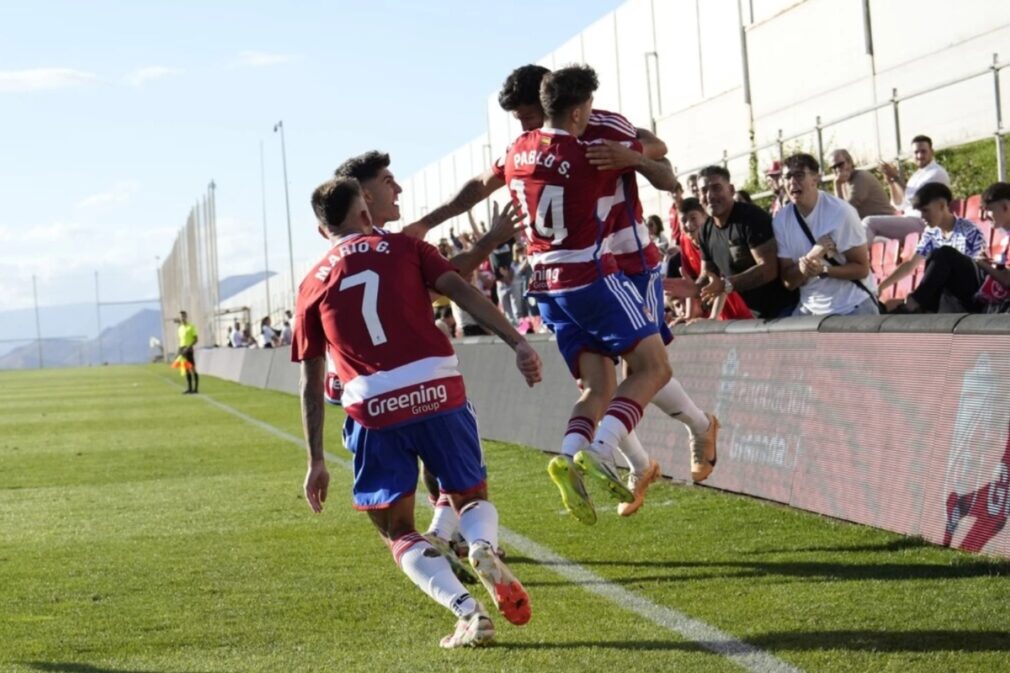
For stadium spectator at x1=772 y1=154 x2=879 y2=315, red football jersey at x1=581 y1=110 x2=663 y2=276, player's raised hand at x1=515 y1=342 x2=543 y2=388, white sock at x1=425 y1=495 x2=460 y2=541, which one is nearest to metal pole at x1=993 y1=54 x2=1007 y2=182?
stadium spectator at x1=772 y1=154 x2=879 y2=315

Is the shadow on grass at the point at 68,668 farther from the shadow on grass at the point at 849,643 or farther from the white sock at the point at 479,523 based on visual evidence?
the shadow on grass at the point at 849,643

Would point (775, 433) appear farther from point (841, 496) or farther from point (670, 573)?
point (670, 573)

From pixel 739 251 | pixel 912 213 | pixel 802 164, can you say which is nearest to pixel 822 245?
pixel 802 164

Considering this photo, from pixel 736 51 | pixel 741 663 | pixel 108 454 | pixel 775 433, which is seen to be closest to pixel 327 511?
pixel 775 433

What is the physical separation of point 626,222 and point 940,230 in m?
4.51

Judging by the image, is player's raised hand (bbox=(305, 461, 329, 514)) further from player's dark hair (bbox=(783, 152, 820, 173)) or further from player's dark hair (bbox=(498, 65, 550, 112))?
player's dark hair (bbox=(783, 152, 820, 173))

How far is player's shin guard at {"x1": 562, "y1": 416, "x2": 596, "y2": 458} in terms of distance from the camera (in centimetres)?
783

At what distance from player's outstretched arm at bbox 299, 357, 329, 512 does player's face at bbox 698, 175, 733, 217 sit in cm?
407

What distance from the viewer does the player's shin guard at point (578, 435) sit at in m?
7.83

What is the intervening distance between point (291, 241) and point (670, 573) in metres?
67.5

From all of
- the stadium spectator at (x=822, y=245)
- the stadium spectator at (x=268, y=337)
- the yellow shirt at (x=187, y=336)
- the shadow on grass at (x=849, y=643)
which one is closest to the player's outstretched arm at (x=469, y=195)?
the stadium spectator at (x=822, y=245)

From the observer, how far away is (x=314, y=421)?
6.64 meters

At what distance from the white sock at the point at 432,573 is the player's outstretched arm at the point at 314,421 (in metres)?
0.43

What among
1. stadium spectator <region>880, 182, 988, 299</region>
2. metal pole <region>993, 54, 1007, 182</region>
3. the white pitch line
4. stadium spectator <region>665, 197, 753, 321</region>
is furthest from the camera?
metal pole <region>993, 54, 1007, 182</region>
